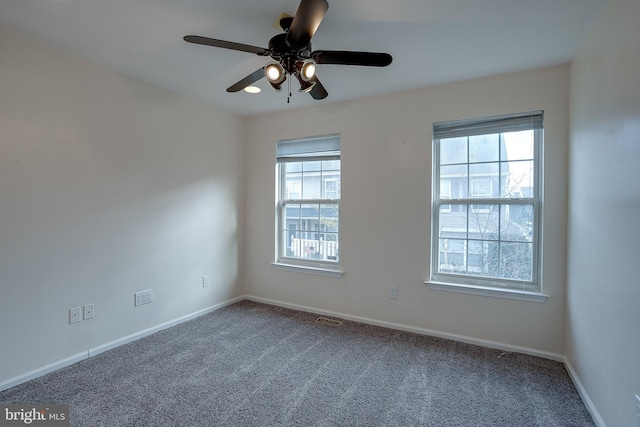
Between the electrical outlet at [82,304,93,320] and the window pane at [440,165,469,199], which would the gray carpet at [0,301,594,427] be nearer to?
the electrical outlet at [82,304,93,320]

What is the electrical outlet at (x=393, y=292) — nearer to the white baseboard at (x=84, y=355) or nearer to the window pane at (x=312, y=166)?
the window pane at (x=312, y=166)

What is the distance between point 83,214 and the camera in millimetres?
2387

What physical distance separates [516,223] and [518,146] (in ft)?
2.15

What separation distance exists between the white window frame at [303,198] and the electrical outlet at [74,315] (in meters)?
1.91

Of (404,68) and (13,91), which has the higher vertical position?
(404,68)

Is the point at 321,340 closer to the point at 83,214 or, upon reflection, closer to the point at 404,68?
the point at 83,214

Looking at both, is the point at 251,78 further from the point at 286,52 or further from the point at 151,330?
the point at 151,330

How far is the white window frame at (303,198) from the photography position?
3422 mm

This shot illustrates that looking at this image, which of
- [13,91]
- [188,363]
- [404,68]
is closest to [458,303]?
[404,68]

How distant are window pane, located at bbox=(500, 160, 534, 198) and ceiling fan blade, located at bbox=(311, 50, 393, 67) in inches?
63.4

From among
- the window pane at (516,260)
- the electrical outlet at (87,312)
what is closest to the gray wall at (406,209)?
the window pane at (516,260)

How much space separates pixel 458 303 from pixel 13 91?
3.75 m

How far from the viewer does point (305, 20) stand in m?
1.40

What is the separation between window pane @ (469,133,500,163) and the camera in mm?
2680
